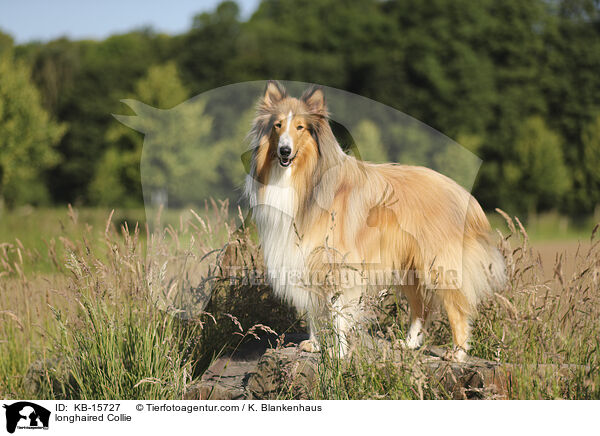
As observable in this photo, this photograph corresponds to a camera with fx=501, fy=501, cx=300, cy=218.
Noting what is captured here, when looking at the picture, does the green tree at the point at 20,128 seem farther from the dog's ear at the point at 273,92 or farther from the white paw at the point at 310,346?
the white paw at the point at 310,346

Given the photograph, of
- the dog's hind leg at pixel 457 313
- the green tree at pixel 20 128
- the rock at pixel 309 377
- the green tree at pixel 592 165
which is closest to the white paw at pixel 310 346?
the rock at pixel 309 377

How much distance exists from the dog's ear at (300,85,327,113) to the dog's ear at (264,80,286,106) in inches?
6.3

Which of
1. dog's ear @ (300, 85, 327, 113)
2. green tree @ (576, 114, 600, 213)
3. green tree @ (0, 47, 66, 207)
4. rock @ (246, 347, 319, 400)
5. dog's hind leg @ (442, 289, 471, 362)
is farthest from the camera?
green tree @ (576, 114, 600, 213)

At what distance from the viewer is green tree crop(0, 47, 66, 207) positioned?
16.8 metres

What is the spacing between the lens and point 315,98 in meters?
3.52

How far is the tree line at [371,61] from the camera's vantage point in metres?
14.0

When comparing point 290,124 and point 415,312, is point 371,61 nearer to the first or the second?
point 415,312

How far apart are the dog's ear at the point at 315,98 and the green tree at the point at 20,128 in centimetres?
1593

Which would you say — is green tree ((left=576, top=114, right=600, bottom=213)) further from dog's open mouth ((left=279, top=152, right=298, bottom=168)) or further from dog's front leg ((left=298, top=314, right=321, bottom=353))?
dog's open mouth ((left=279, top=152, right=298, bottom=168))

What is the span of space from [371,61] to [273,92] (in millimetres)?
7430

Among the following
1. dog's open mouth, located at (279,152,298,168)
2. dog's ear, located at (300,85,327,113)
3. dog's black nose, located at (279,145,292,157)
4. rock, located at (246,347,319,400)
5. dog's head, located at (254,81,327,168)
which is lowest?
rock, located at (246,347,319,400)

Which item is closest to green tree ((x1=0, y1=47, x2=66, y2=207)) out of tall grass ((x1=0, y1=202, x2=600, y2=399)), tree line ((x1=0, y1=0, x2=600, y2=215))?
tree line ((x1=0, y1=0, x2=600, y2=215))
